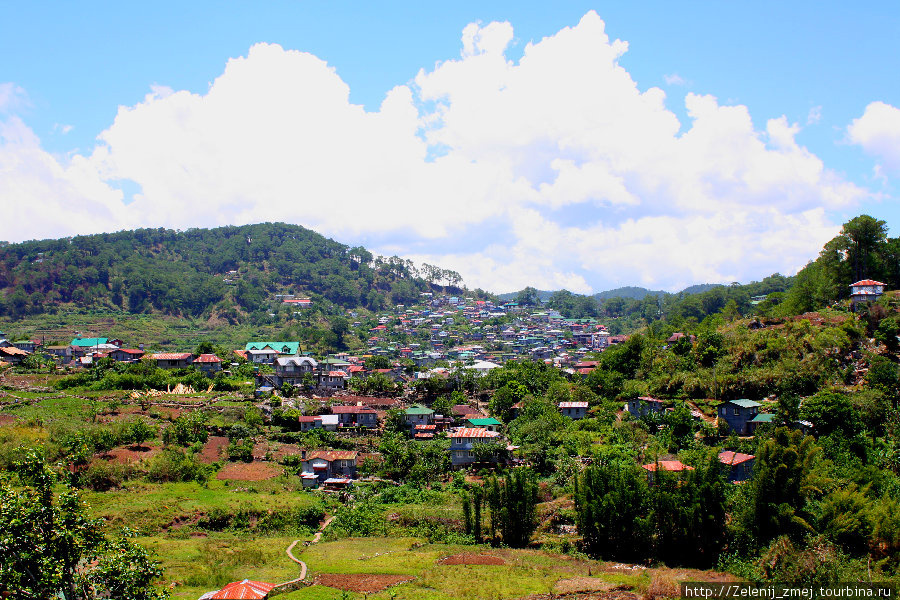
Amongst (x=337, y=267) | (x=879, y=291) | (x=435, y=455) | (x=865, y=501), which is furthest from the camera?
(x=337, y=267)

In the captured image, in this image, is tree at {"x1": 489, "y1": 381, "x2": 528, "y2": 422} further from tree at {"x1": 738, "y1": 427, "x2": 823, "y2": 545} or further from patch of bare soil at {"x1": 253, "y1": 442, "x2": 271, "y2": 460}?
tree at {"x1": 738, "y1": 427, "x2": 823, "y2": 545}

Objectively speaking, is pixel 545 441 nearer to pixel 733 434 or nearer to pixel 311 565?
pixel 733 434

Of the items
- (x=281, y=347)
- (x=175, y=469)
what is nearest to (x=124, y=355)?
(x=281, y=347)

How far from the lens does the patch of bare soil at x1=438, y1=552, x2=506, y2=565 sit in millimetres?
25312

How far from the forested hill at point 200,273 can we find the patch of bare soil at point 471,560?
103 m

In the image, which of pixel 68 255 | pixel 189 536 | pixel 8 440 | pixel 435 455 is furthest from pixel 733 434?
pixel 68 255

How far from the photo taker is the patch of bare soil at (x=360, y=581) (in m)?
22.0

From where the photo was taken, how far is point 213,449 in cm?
3991

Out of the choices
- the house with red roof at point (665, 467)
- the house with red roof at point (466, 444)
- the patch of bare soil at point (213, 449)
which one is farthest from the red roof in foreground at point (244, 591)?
the house with red roof at point (466, 444)

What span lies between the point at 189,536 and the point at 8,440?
1324 cm

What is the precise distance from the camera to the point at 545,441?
4109 cm

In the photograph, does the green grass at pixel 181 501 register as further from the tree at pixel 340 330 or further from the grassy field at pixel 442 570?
the tree at pixel 340 330

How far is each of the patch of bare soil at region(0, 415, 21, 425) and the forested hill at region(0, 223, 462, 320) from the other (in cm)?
8138

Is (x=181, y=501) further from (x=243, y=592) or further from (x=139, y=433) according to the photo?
(x=243, y=592)
